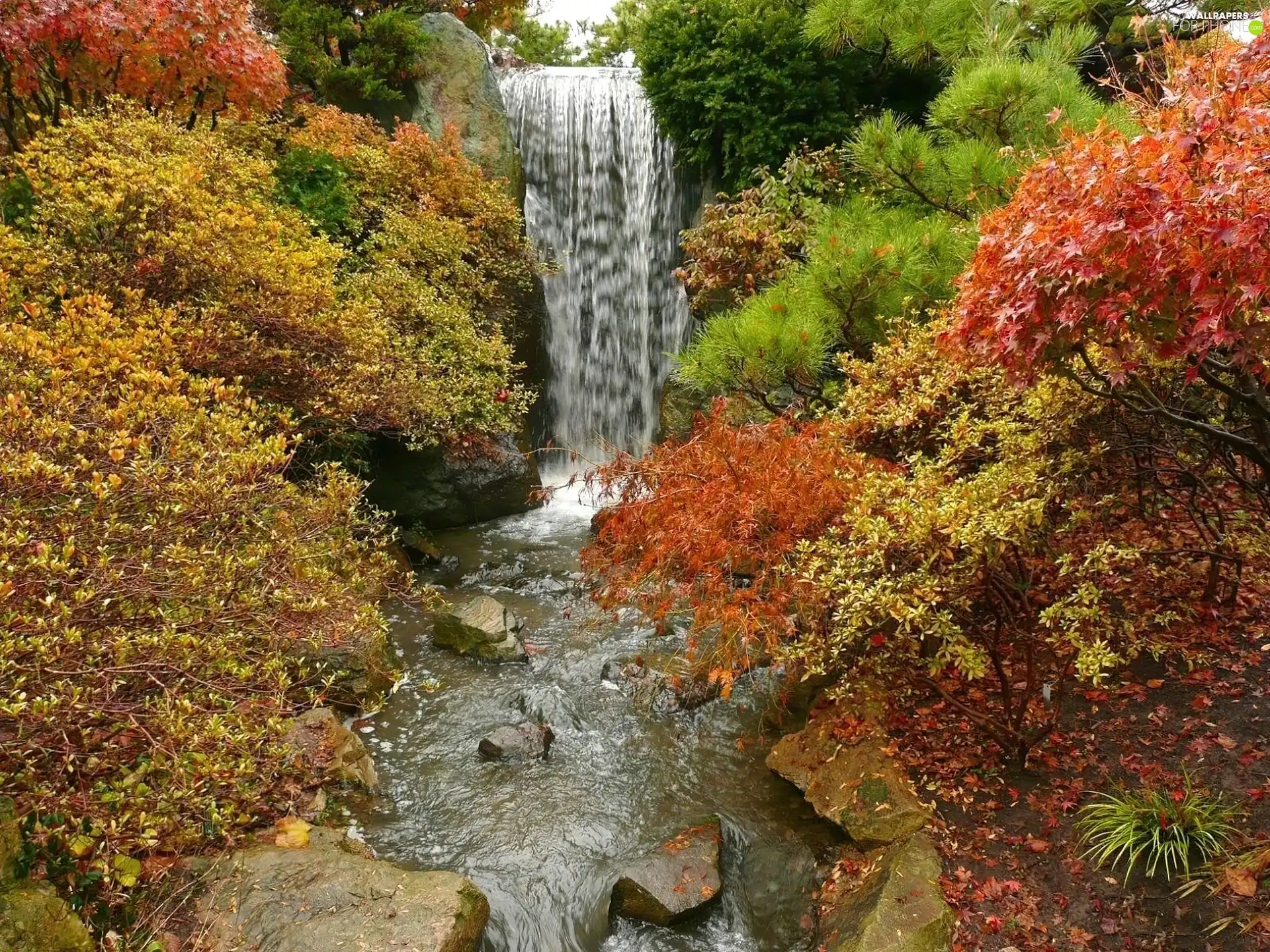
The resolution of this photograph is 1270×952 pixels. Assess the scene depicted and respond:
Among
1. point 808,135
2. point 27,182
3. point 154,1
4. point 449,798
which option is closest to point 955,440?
point 449,798

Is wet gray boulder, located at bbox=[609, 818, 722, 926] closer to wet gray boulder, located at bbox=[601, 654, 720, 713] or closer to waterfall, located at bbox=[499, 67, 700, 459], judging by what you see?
wet gray boulder, located at bbox=[601, 654, 720, 713]

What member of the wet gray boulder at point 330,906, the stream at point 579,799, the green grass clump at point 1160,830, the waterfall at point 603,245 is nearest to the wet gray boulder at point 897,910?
the stream at point 579,799

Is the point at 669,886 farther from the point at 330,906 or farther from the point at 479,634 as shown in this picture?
the point at 479,634

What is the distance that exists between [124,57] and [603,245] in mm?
7072

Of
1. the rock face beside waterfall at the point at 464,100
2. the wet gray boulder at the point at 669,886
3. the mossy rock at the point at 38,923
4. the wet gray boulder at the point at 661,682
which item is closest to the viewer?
the mossy rock at the point at 38,923

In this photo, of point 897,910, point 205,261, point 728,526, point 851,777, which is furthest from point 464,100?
point 897,910

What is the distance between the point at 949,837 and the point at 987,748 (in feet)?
2.36

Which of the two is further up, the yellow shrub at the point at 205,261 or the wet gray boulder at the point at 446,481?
the yellow shrub at the point at 205,261

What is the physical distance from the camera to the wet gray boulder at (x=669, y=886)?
420cm

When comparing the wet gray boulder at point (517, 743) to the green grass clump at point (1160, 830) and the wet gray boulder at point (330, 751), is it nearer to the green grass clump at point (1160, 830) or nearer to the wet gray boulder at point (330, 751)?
the wet gray boulder at point (330, 751)

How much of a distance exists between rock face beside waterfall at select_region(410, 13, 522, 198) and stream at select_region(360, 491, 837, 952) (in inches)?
328

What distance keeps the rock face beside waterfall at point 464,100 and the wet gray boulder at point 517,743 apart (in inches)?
366

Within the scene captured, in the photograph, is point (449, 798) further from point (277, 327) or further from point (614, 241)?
point (614, 241)

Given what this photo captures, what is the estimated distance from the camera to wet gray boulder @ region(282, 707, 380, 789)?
15.6 ft
